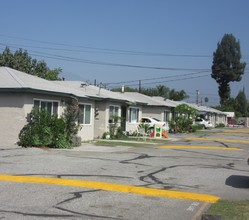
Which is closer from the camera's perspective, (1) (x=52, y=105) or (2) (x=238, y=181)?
(2) (x=238, y=181)

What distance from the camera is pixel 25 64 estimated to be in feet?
171

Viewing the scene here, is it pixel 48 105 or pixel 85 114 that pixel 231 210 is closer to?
pixel 48 105

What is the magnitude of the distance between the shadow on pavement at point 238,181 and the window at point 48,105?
1155cm

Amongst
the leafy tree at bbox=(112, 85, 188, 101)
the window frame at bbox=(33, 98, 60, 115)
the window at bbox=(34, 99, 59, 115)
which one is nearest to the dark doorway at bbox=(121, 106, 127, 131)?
the window frame at bbox=(33, 98, 60, 115)

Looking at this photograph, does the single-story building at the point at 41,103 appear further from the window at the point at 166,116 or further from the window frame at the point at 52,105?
the window at the point at 166,116

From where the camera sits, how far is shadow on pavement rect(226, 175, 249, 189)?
12469 millimetres

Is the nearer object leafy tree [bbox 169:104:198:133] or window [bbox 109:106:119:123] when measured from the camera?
window [bbox 109:106:119:123]

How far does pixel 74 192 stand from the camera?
10.4 m

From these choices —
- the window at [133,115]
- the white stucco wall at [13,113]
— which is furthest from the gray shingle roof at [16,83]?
the window at [133,115]

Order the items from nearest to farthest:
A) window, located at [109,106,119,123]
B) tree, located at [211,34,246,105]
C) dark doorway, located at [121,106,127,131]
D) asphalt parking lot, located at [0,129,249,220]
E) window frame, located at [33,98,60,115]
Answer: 1. asphalt parking lot, located at [0,129,249,220]
2. window frame, located at [33,98,60,115]
3. window, located at [109,106,119,123]
4. dark doorway, located at [121,106,127,131]
5. tree, located at [211,34,246,105]

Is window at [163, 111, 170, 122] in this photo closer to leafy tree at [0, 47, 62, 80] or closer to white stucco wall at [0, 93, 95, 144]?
leafy tree at [0, 47, 62, 80]

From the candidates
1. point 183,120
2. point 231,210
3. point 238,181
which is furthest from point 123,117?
point 231,210

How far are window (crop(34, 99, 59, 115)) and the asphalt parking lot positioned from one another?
14.9ft

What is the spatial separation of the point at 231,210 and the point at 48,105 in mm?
16119
